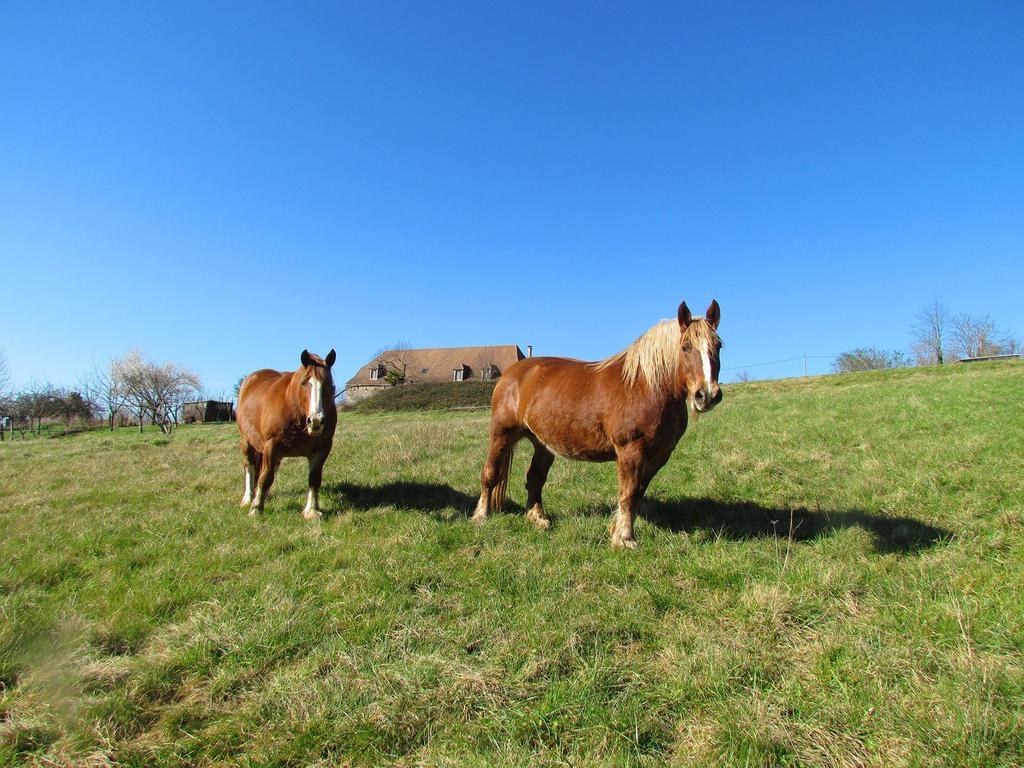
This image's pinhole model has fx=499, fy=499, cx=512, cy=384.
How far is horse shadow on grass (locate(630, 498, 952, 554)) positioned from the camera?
16.3 ft

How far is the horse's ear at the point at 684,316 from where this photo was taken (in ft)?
16.4

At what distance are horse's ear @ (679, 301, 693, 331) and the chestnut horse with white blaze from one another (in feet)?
14.6

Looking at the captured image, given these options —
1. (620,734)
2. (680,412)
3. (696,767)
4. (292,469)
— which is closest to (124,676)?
(620,734)

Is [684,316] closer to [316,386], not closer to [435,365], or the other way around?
[316,386]

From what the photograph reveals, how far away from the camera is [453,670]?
2.95 metres

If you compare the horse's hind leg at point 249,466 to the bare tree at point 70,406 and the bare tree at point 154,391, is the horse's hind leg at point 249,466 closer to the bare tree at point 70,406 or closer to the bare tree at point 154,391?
the bare tree at point 154,391

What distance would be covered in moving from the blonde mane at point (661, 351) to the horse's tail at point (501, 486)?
6.73 feet

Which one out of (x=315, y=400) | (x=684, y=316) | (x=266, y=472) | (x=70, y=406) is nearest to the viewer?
(x=684, y=316)

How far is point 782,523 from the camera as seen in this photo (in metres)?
5.79

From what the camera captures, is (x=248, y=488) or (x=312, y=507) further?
(x=248, y=488)

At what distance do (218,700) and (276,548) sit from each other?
2.69 meters

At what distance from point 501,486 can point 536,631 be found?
3361 mm

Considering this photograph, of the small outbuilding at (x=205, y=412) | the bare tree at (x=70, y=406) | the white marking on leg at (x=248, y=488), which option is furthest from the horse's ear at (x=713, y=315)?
the bare tree at (x=70, y=406)

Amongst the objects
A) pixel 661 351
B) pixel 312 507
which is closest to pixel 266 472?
pixel 312 507
